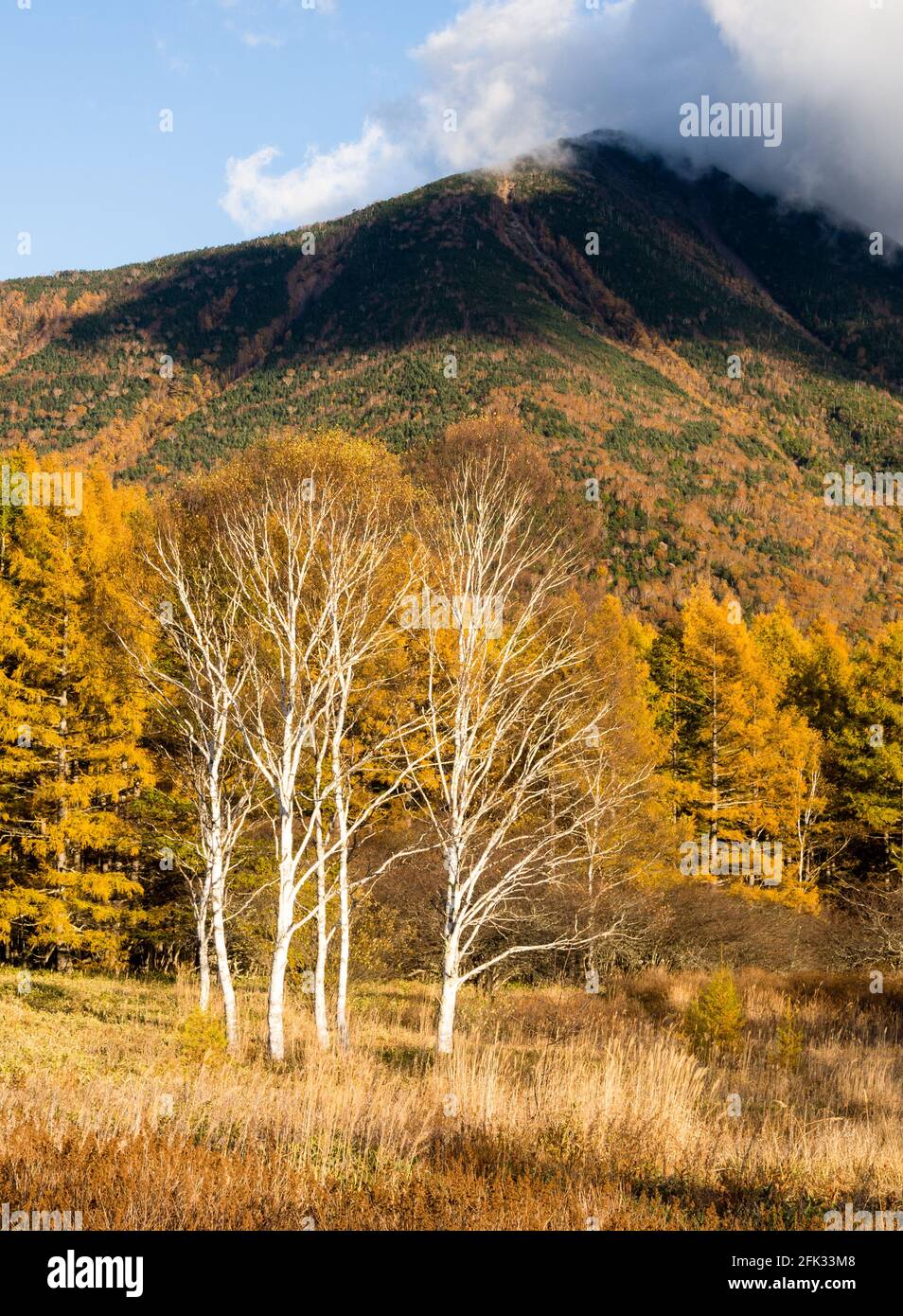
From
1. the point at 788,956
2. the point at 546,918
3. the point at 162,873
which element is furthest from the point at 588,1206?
the point at 788,956

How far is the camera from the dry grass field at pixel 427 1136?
434 centimetres

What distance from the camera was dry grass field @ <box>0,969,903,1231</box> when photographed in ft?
14.2

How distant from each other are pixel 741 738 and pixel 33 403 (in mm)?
129749

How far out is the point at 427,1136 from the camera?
6035mm

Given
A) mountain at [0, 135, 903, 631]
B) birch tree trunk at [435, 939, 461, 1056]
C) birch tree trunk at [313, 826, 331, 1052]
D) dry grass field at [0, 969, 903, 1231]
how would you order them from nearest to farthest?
dry grass field at [0, 969, 903, 1231], birch tree trunk at [435, 939, 461, 1056], birch tree trunk at [313, 826, 331, 1052], mountain at [0, 135, 903, 631]

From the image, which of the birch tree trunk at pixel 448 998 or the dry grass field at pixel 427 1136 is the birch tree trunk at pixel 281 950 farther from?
the birch tree trunk at pixel 448 998

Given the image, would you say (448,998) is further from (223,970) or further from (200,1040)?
(223,970)

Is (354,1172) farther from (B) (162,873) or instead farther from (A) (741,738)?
(A) (741,738)

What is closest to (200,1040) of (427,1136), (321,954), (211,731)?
(321,954)

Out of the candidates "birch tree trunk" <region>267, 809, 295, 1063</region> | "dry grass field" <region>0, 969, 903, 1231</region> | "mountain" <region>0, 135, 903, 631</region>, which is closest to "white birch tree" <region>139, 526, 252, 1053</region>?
"birch tree trunk" <region>267, 809, 295, 1063</region>

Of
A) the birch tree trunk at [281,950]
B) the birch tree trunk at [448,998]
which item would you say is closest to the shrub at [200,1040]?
the birch tree trunk at [281,950]

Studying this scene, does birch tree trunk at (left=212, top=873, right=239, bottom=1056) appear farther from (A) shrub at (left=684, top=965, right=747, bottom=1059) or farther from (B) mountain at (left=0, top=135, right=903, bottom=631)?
(B) mountain at (left=0, top=135, right=903, bottom=631)

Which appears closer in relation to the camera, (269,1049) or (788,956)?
(269,1049)

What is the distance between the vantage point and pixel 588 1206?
4531 millimetres
